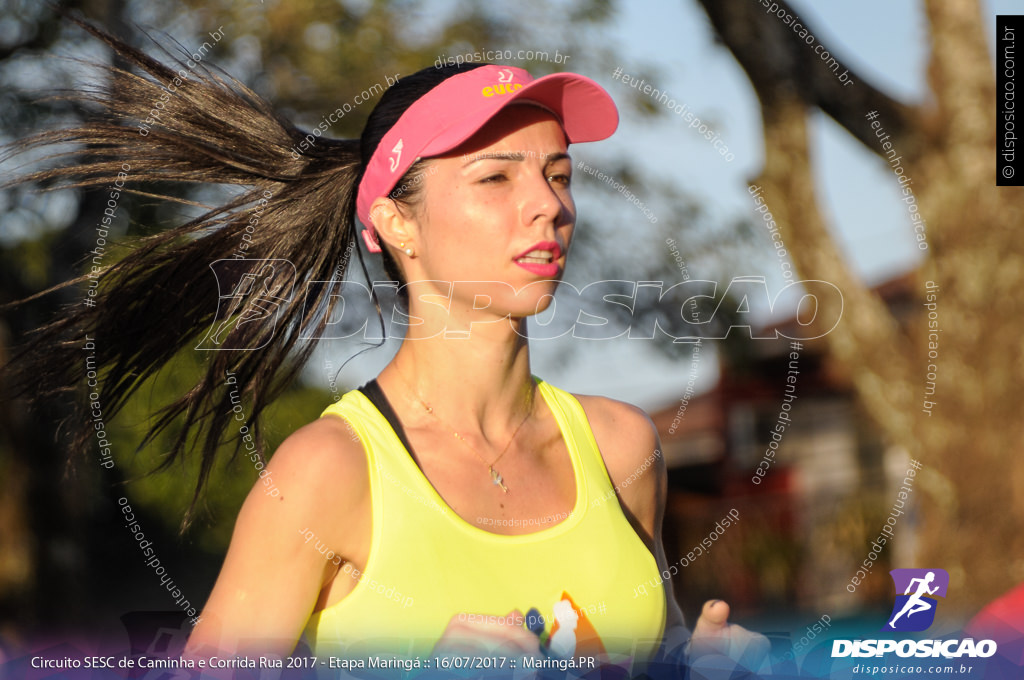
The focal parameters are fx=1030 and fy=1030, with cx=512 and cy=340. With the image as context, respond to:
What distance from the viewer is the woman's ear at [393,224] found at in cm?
212

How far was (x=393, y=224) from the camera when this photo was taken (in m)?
2.14

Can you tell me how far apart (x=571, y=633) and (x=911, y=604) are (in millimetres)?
1310

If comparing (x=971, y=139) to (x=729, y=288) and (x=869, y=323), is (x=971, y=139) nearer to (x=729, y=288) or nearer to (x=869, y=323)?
(x=869, y=323)

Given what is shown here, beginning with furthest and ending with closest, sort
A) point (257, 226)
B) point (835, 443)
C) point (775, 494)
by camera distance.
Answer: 1. point (835, 443)
2. point (775, 494)
3. point (257, 226)

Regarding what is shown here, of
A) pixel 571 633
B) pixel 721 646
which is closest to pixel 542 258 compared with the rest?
pixel 571 633

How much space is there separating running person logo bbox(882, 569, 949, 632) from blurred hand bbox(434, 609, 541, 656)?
1.17 m

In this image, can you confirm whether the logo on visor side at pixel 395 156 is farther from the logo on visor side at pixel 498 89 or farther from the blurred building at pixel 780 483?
the blurred building at pixel 780 483

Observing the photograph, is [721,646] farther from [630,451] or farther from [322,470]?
[322,470]

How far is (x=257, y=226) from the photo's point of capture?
238 cm

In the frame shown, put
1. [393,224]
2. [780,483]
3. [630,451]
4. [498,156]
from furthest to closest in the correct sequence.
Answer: [780,483] → [630,451] → [393,224] → [498,156]

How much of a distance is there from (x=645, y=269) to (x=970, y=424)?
1.71m

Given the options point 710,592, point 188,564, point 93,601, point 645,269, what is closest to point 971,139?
point 645,269

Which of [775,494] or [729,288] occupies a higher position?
[729,288]
